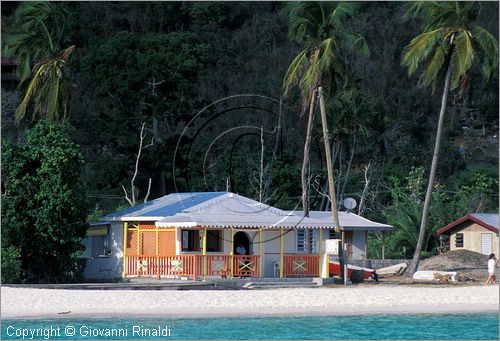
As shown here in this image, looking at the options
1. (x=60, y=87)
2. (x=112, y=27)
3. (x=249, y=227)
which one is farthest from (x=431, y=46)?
(x=112, y=27)

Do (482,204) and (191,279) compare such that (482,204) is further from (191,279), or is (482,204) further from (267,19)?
(267,19)

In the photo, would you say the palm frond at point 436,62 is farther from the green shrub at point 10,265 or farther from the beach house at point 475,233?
the green shrub at point 10,265

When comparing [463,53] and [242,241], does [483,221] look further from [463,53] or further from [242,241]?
[242,241]

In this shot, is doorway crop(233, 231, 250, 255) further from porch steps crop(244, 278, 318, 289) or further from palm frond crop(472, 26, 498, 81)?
palm frond crop(472, 26, 498, 81)

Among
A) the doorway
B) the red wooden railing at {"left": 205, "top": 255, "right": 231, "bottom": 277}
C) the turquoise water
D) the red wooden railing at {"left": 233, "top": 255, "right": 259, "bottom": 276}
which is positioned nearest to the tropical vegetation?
the red wooden railing at {"left": 205, "top": 255, "right": 231, "bottom": 277}

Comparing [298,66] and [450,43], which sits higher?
[450,43]

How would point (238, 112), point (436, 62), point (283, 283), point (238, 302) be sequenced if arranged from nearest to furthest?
point (238, 302) → point (283, 283) → point (436, 62) → point (238, 112)

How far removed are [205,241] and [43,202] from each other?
5.86 m

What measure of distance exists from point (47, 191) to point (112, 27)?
48778 millimetres

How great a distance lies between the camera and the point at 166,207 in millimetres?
42688

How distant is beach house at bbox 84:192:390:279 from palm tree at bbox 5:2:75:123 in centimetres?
640

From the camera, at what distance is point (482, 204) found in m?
60.0

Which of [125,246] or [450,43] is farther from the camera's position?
[450,43]

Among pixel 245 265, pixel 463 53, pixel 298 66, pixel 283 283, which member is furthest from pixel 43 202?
pixel 463 53
